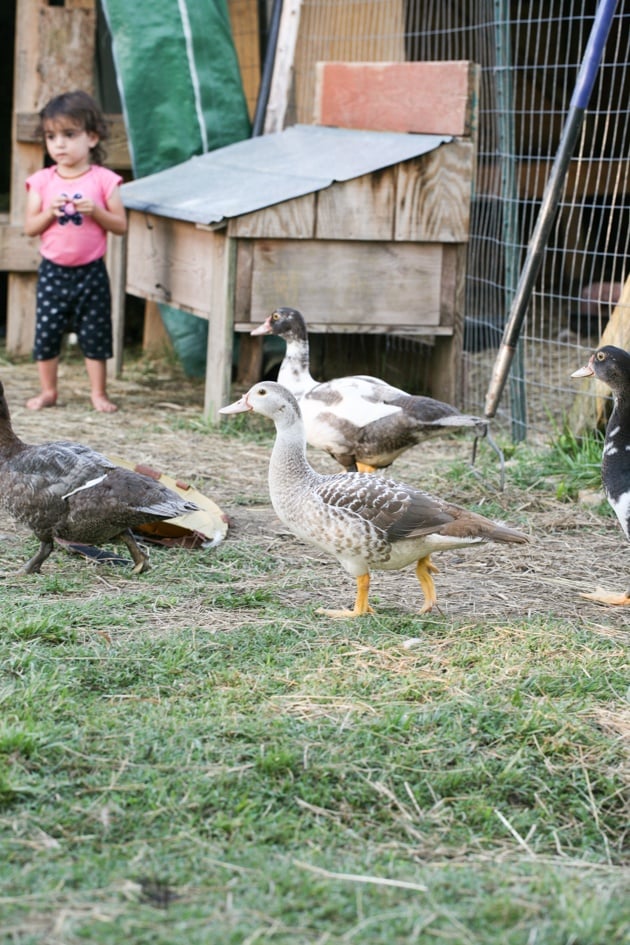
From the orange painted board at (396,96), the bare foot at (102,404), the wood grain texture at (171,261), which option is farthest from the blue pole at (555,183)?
the bare foot at (102,404)

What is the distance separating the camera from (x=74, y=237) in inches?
295

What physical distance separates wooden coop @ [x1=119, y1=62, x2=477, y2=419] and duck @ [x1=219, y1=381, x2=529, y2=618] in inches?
106

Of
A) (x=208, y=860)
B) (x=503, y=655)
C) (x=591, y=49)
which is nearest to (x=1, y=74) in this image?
(x=591, y=49)

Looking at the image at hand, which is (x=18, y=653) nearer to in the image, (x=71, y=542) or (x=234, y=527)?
(x=71, y=542)

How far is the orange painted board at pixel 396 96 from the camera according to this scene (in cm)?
702

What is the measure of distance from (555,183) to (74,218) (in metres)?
3.05

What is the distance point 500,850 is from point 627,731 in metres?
0.69

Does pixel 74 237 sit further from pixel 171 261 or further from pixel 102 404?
pixel 102 404

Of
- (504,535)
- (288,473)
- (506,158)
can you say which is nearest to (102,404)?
(506,158)

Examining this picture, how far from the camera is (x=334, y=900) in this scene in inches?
95.2

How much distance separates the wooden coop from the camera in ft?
22.2

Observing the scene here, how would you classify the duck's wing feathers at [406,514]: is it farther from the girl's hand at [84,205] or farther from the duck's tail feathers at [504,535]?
the girl's hand at [84,205]

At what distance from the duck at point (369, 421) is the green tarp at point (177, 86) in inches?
118

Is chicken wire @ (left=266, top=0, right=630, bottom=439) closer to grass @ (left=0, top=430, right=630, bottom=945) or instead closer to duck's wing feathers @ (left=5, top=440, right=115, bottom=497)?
duck's wing feathers @ (left=5, top=440, right=115, bottom=497)
